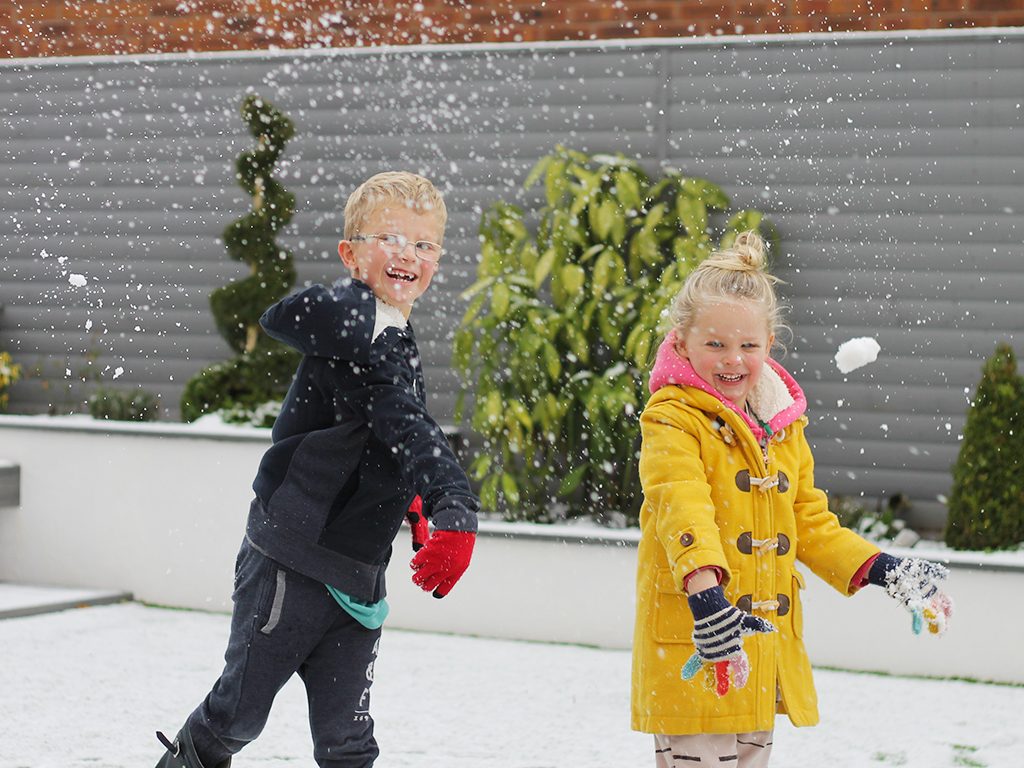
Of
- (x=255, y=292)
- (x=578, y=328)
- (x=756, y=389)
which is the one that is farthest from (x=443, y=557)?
(x=255, y=292)

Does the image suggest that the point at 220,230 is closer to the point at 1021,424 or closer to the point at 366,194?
the point at 1021,424

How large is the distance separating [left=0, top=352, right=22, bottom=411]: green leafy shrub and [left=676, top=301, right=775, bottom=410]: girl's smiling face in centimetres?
619

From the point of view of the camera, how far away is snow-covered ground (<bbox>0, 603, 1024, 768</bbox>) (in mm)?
4551

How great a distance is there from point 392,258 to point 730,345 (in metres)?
0.76

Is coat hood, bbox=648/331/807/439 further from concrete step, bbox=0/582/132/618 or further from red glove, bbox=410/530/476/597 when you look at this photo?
concrete step, bbox=0/582/132/618

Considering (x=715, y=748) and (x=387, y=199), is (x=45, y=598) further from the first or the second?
(x=715, y=748)

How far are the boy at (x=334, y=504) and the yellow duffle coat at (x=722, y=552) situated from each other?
0.54m

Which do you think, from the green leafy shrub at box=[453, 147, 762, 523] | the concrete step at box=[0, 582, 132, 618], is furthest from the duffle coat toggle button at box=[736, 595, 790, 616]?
the concrete step at box=[0, 582, 132, 618]

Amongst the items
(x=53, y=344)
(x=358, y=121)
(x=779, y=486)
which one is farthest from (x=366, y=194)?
(x=53, y=344)

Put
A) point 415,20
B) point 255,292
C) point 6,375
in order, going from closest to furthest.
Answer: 1. point 255,292
2. point 415,20
3. point 6,375

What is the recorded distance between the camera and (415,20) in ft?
26.0

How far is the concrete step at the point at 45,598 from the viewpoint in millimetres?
6629

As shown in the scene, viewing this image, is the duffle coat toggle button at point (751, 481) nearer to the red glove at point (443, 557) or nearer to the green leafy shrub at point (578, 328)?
the red glove at point (443, 557)

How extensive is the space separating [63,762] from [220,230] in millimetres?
4315
